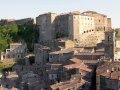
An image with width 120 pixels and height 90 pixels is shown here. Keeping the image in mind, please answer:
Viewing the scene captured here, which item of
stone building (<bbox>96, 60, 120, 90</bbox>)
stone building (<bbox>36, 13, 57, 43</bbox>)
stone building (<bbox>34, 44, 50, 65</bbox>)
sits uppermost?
stone building (<bbox>36, 13, 57, 43</bbox>)

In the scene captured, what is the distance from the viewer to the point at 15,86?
51062 mm

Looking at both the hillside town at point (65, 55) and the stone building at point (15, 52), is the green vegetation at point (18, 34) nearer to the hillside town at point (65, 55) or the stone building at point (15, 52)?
the hillside town at point (65, 55)

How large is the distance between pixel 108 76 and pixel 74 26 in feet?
61.0

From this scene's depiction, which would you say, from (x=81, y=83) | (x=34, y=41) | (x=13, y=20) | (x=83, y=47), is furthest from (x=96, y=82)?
(x=13, y=20)

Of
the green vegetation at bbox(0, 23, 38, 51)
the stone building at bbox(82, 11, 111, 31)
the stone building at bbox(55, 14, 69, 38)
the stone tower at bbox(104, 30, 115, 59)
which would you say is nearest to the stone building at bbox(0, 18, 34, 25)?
the green vegetation at bbox(0, 23, 38, 51)

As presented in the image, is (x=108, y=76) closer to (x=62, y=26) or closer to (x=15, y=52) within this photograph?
(x=62, y=26)

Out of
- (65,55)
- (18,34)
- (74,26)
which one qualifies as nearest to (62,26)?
(74,26)

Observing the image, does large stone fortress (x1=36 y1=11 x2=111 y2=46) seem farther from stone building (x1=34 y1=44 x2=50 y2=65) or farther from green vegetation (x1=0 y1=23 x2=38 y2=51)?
stone building (x1=34 y1=44 x2=50 y2=65)

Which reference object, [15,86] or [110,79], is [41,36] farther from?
[110,79]

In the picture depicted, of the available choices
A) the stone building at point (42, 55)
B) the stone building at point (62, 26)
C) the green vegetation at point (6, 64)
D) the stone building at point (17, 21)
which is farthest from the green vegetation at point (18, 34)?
the stone building at point (42, 55)

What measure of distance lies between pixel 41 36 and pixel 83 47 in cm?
874

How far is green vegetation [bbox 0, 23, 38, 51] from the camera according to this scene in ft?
212

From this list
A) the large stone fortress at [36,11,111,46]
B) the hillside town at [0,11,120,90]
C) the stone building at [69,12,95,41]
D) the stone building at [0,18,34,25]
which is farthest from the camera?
the stone building at [0,18,34,25]

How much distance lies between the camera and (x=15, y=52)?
6262cm
